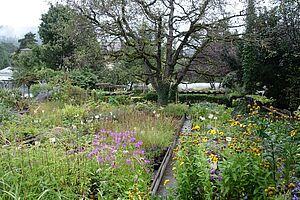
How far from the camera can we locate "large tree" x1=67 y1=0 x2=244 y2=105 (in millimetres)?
10039

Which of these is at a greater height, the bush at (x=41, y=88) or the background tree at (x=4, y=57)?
the background tree at (x=4, y=57)

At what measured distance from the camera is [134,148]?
429 cm

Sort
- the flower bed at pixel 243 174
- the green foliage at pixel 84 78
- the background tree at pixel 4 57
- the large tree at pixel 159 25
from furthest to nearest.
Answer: the background tree at pixel 4 57 → the green foliage at pixel 84 78 → the large tree at pixel 159 25 → the flower bed at pixel 243 174

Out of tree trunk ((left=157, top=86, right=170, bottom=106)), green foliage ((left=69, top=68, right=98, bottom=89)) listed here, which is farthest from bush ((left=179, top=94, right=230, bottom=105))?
green foliage ((left=69, top=68, right=98, bottom=89))

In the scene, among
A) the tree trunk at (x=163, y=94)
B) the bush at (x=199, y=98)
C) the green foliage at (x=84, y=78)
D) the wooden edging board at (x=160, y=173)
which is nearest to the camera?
the wooden edging board at (x=160, y=173)

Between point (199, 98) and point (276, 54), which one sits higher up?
point (276, 54)

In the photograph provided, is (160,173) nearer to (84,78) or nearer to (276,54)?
(276,54)

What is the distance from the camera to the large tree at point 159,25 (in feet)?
32.9

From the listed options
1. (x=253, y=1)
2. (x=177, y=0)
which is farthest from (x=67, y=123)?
(x=253, y=1)

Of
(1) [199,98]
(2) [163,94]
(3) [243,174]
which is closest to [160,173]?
(3) [243,174]

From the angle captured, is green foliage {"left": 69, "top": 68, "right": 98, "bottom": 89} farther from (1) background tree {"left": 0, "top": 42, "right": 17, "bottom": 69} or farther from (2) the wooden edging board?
(1) background tree {"left": 0, "top": 42, "right": 17, "bottom": 69}

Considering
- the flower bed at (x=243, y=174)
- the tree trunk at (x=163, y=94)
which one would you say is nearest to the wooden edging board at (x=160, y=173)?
the flower bed at (x=243, y=174)

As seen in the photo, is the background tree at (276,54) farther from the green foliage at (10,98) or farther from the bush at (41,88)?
the green foliage at (10,98)

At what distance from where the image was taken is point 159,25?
1051 centimetres
